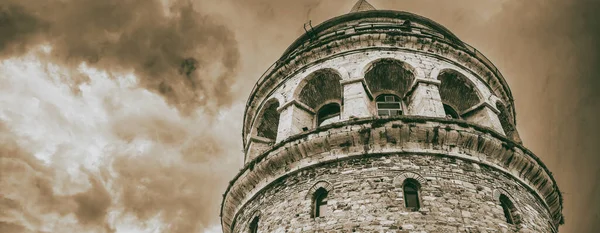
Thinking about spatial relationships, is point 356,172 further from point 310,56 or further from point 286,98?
point 310,56

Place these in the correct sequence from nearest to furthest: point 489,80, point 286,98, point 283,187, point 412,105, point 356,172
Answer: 1. point 356,172
2. point 283,187
3. point 412,105
4. point 286,98
5. point 489,80

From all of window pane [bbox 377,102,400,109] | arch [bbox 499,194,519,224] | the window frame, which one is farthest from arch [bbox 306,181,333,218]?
window pane [bbox 377,102,400,109]

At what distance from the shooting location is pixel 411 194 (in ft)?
30.4

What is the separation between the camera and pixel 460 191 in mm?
9227

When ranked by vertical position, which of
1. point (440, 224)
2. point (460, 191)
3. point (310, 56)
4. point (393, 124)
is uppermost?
point (310, 56)

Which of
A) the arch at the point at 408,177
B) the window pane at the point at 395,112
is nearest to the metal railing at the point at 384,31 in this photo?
the window pane at the point at 395,112

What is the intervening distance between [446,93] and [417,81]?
1779 millimetres

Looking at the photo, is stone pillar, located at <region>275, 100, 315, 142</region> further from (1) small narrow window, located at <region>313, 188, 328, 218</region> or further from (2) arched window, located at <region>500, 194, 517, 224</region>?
(2) arched window, located at <region>500, 194, 517, 224</region>

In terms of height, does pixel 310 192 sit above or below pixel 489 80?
below

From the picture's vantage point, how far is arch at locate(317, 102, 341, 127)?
510 inches

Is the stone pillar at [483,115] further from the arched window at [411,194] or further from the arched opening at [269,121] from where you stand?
the arched opening at [269,121]

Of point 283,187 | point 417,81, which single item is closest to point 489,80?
point 417,81

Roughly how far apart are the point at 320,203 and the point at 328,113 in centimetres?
404

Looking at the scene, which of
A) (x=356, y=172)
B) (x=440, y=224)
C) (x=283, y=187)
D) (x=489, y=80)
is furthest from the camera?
(x=489, y=80)
